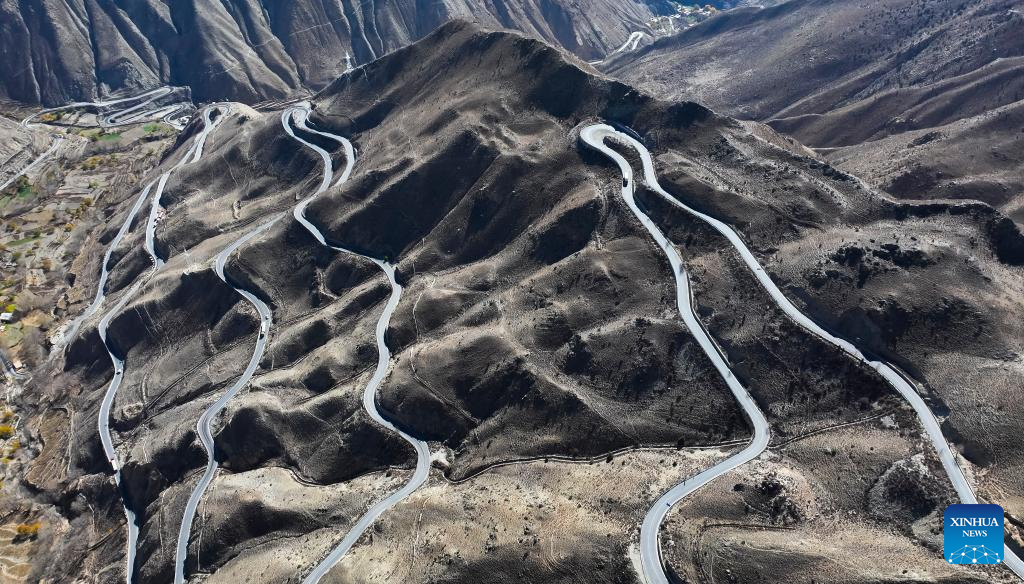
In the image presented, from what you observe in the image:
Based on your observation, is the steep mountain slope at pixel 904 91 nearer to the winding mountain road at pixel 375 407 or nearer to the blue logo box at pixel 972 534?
the blue logo box at pixel 972 534

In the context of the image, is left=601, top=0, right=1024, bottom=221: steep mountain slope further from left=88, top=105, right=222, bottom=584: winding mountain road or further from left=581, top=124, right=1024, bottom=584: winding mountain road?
left=88, top=105, right=222, bottom=584: winding mountain road

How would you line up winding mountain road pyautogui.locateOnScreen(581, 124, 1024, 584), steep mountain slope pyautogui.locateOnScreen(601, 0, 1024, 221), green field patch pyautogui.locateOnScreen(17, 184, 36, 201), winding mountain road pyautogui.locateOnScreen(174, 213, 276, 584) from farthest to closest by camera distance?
green field patch pyautogui.locateOnScreen(17, 184, 36, 201)
steep mountain slope pyautogui.locateOnScreen(601, 0, 1024, 221)
winding mountain road pyautogui.locateOnScreen(174, 213, 276, 584)
winding mountain road pyautogui.locateOnScreen(581, 124, 1024, 584)

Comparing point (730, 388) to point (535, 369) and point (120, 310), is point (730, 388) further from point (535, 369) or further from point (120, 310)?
point (120, 310)

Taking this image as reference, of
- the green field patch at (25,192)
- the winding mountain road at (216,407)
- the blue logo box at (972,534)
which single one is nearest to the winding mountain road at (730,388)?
the blue logo box at (972,534)

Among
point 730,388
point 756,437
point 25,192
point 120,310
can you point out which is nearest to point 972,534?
point 756,437

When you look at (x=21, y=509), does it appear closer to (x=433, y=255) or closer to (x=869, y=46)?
(x=433, y=255)

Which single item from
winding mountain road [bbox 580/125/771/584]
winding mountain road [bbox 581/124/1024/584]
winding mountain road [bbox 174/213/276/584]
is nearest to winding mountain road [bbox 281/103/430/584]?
winding mountain road [bbox 174/213/276/584]
